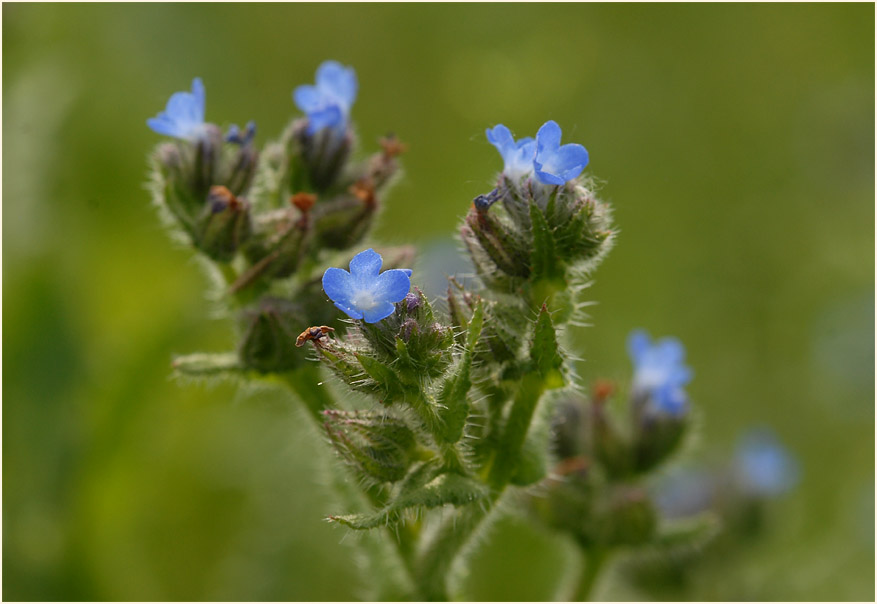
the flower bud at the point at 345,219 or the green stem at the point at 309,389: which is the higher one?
the flower bud at the point at 345,219

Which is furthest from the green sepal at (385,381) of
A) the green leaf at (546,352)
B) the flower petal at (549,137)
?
the flower petal at (549,137)

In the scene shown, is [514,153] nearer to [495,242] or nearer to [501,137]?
[501,137]

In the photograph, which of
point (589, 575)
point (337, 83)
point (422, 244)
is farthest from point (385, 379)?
point (422, 244)

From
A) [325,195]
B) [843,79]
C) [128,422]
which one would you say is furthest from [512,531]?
[843,79]

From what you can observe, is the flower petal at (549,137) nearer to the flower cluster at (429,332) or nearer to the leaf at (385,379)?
the flower cluster at (429,332)

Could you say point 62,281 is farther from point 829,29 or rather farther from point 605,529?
point 829,29

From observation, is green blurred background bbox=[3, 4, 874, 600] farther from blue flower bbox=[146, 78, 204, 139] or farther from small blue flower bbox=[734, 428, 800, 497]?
blue flower bbox=[146, 78, 204, 139]
